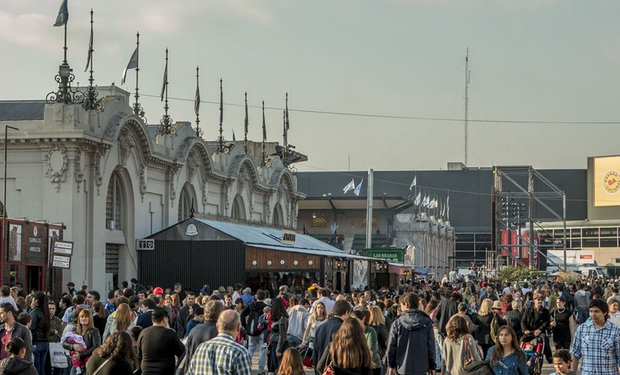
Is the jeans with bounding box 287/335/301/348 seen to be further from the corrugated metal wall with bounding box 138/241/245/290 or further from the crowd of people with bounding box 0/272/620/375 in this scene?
the corrugated metal wall with bounding box 138/241/245/290

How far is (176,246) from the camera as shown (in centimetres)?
4294

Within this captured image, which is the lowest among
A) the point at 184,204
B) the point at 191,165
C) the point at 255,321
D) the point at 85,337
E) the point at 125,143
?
the point at 255,321

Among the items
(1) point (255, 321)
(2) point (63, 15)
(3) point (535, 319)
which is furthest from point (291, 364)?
(2) point (63, 15)

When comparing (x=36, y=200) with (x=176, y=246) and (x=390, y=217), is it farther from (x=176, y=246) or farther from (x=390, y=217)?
(x=390, y=217)

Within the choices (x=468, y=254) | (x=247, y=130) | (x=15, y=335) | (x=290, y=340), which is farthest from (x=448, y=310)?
(x=468, y=254)

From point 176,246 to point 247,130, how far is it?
21550 millimetres

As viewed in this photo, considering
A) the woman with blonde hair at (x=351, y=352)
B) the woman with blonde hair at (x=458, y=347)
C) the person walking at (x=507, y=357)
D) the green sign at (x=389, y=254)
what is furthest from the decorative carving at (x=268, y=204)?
the woman with blonde hair at (x=351, y=352)

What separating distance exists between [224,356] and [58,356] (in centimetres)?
715

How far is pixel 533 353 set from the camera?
16.7 m

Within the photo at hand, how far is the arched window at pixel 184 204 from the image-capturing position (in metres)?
49.7

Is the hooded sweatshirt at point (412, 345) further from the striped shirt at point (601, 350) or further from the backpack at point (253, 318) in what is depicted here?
the backpack at point (253, 318)

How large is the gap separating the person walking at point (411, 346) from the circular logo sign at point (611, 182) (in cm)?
11288

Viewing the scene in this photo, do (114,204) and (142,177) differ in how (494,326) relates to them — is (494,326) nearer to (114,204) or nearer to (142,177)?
(114,204)

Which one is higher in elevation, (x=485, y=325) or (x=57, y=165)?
(x=57, y=165)
